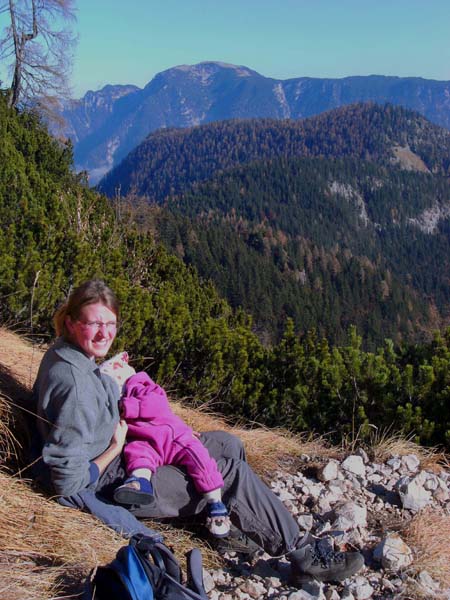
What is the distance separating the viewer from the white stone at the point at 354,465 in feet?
12.1

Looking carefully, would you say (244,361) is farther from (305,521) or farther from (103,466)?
(103,466)

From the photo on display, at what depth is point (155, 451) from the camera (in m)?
2.79

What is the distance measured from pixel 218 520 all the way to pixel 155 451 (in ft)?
1.40

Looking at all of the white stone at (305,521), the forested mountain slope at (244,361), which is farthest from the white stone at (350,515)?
the forested mountain slope at (244,361)

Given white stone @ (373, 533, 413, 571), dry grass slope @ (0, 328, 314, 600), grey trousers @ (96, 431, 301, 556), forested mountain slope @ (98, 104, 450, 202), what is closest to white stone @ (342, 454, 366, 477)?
white stone @ (373, 533, 413, 571)

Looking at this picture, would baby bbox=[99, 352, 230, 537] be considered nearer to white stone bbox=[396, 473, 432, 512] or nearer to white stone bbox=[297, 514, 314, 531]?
white stone bbox=[297, 514, 314, 531]

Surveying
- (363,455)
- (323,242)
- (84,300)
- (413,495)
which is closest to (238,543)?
(413,495)

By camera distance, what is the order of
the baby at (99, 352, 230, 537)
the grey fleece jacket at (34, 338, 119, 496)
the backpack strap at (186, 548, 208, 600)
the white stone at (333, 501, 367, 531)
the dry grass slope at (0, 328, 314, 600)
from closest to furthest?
the dry grass slope at (0, 328, 314, 600)
the backpack strap at (186, 548, 208, 600)
the grey fleece jacket at (34, 338, 119, 496)
the baby at (99, 352, 230, 537)
the white stone at (333, 501, 367, 531)

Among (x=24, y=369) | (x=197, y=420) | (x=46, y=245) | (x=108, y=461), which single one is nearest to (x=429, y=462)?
(x=197, y=420)

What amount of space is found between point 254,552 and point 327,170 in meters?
146

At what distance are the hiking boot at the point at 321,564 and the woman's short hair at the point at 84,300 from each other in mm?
1380

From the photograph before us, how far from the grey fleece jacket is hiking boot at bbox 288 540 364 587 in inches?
38.8

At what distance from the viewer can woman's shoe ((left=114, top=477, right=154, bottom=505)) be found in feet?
8.39

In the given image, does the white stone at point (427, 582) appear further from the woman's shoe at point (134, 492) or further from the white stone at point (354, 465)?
the woman's shoe at point (134, 492)
